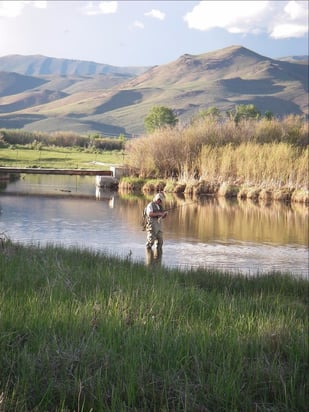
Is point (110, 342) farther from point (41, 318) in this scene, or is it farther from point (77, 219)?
point (77, 219)

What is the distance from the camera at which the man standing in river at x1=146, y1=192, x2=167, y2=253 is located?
15.9 meters

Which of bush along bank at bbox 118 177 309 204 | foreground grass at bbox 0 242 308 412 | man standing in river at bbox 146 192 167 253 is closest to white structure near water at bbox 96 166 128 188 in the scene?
bush along bank at bbox 118 177 309 204

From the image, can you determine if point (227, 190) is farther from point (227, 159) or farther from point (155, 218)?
point (155, 218)

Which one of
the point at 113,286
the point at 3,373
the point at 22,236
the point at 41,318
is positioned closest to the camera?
the point at 3,373

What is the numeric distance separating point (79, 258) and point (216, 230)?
44.8 ft

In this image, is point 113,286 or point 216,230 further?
point 216,230

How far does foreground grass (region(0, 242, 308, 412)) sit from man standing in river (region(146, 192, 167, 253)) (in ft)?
28.7

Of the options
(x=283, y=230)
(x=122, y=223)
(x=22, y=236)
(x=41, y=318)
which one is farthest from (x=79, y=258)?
(x=283, y=230)

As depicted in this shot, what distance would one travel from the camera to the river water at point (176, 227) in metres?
18.2

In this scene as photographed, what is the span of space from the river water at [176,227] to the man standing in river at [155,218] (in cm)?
46

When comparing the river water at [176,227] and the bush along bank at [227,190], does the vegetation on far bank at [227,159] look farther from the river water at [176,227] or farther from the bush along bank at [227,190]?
the river water at [176,227]

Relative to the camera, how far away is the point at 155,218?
16109mm

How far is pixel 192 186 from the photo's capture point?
3869 centimetres

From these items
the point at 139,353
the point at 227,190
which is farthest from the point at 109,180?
the point at 139,353
